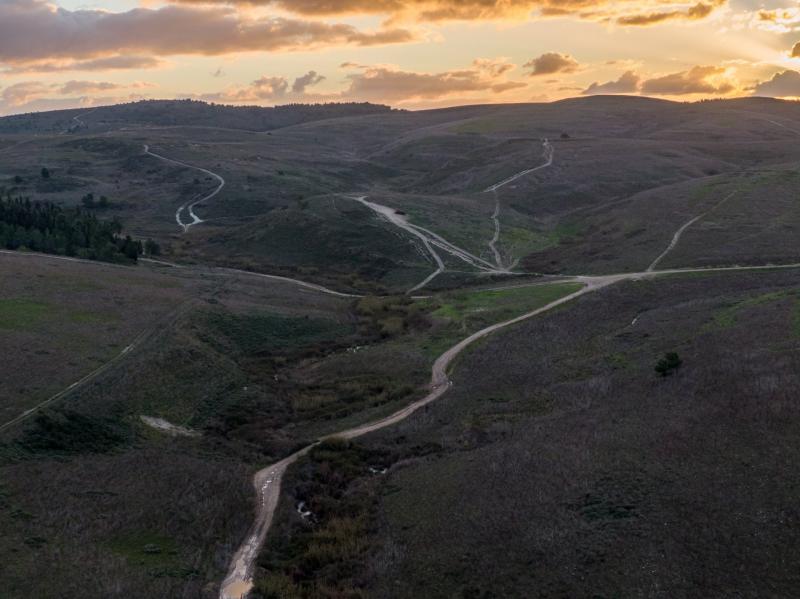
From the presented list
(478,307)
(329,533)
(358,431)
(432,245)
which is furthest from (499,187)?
(329,533)

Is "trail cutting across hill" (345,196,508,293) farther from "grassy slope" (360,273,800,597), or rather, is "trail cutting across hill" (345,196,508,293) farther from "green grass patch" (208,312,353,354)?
"grassy slope" (360,273,800,597)

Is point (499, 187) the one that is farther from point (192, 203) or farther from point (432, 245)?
point (192, 203)

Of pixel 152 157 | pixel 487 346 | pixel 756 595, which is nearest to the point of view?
pixel 756 595

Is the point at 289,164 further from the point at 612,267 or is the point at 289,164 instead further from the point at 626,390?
the point at 626,390

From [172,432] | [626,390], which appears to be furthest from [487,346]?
[172,432]

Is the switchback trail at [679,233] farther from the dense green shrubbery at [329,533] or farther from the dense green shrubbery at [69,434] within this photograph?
the dense green shrubbery at [69,434]
